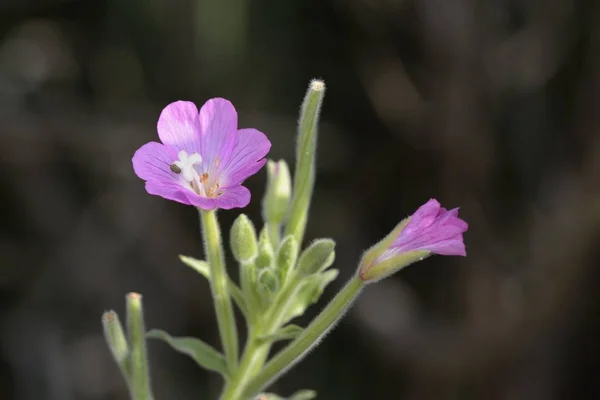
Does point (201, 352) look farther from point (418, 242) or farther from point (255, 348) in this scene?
point (418, 242)

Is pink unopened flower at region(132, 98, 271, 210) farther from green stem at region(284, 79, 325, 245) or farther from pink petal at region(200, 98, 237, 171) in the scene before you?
green stem at region(284, 79, 325, 245)

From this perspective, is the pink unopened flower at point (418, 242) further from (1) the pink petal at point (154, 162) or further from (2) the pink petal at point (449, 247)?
(1) the pink petal at point (154, 162)

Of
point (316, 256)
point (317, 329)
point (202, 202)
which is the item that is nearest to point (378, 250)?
point (316, 256)

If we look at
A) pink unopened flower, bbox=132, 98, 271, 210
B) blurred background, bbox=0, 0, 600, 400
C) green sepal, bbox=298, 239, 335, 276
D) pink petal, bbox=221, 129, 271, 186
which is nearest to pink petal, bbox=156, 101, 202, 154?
pink unopened flower, bbox=132, 98, 271, 210

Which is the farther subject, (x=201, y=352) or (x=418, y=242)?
(x=201, y=352)

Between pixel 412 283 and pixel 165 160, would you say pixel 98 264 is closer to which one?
pixel 412 283

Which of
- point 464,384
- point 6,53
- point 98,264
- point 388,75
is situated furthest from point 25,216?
point 464,384
